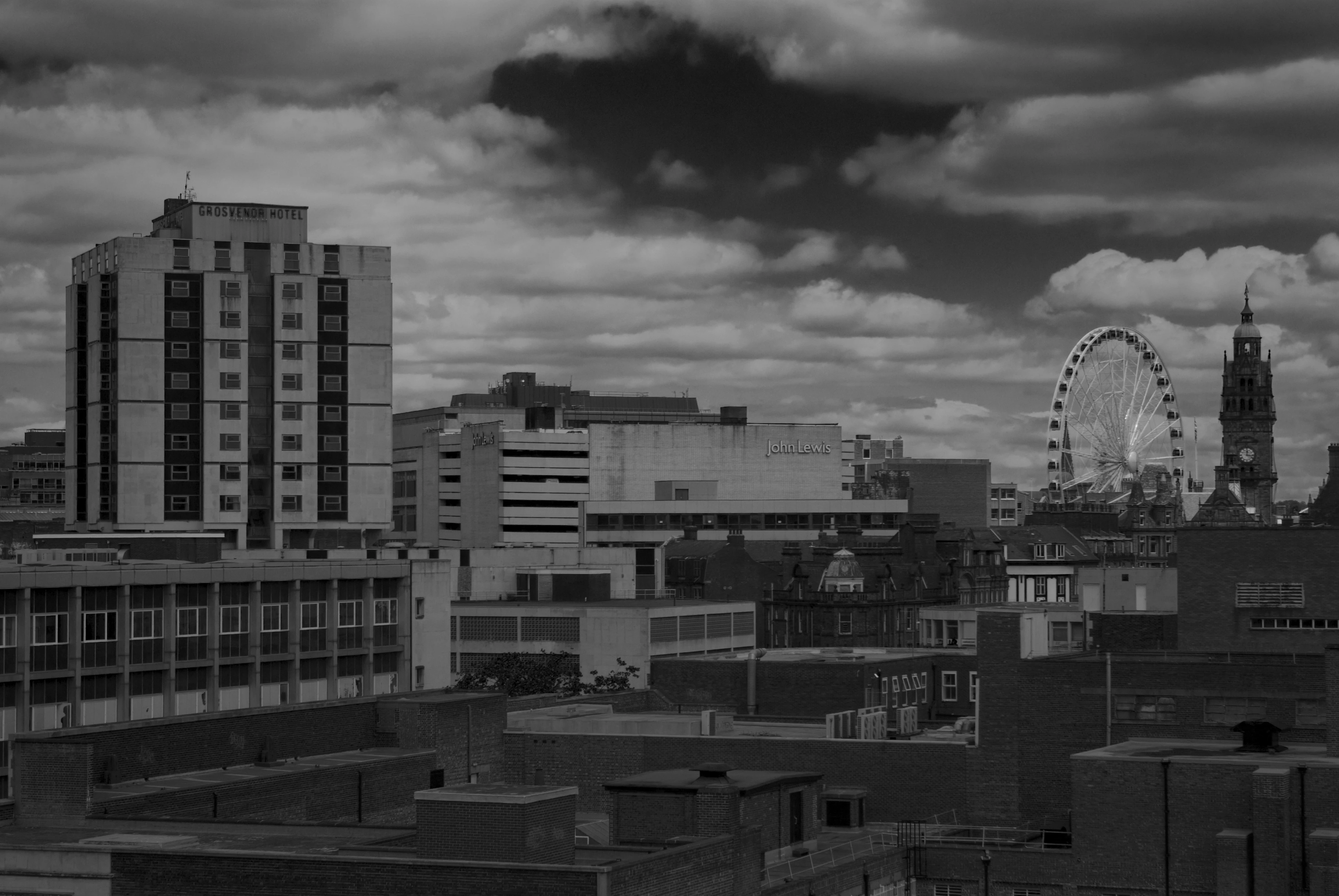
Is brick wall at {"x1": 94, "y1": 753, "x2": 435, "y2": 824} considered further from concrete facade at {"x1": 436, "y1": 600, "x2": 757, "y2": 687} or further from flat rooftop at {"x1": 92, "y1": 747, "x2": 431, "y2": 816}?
concrete facade at {"x1": 436, "y1": 600, "x2": 757, "y2": 687}

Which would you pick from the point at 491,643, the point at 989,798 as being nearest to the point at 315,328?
the point at 491,643

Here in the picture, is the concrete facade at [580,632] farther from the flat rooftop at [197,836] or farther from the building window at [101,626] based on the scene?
the flat rooftop at [197,836]

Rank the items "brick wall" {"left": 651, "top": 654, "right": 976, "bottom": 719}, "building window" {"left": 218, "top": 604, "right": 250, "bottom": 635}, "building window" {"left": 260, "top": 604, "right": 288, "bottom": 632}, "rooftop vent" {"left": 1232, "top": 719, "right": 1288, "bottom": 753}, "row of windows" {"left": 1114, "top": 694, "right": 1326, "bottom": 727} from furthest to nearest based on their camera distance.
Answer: "brick wall" {"left": 651, "top": 654, "right": 976, "bottom": 719}
"building window" {"left": 260, "top": 604, "right": 288, "bottom": 632}
"building window" {"left": 218, "top": 604, "right": 250, "bottom": 635}
"row of windows" {"left": 1114, "top": 694, "right": 1326, "bottom": 727}
"rooftop vent" {"left": 1232, "top": 719, "right": 1288, "bottom": 753}

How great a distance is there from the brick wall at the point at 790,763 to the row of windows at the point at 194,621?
59.1ft

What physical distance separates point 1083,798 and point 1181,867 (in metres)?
3.49

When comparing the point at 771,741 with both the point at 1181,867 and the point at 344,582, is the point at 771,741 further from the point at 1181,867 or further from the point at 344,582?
the point at 344,582

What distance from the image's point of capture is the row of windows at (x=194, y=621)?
8138cm

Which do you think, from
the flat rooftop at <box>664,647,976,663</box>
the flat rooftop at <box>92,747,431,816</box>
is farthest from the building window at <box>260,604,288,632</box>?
the flat rooftop at <box>92,747,431,816</box>

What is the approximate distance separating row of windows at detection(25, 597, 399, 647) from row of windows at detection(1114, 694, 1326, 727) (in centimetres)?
4034

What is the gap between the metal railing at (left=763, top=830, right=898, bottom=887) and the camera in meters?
55.1

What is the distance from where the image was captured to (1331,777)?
55312mm

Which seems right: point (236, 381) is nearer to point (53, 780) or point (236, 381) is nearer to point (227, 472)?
point (227, 472)

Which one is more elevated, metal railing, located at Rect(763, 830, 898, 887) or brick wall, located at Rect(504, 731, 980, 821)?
brick wall, located at Rect(504, 731, 980, 821)

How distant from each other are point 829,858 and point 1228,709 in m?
19.2
